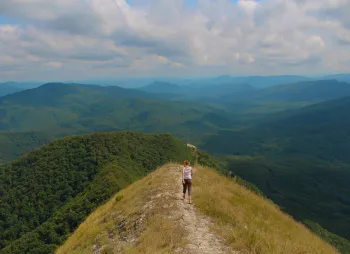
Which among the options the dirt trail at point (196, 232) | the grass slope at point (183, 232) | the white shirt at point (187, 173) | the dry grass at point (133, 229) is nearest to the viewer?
the dirt trail at point (196, 232)

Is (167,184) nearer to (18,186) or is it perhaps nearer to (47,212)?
(47,212)

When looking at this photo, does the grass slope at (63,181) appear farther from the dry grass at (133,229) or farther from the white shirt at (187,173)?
the white shirt at (187,173)

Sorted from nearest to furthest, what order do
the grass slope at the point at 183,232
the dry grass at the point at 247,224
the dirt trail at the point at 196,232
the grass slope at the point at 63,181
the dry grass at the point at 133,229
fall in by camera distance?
the dirt trail at the point at 196,232
the dry grass at the point at 247,224
the grass slope at the point at 183,232
the dry grass at the point at 133,229
the grass slope at the point at 63,181

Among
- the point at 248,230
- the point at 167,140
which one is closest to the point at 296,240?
the point at 248,230

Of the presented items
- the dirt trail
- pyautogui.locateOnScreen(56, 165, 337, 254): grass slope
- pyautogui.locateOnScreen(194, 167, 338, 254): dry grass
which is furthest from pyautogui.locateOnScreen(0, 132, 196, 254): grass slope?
the dirt trail

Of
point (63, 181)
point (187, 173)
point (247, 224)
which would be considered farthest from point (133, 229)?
point (63, 181)

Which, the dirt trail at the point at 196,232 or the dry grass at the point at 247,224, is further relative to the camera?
the dry grass at the point at 247,224

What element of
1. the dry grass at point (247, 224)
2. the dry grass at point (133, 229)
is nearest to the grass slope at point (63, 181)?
the dry grass at point (133, 229)
